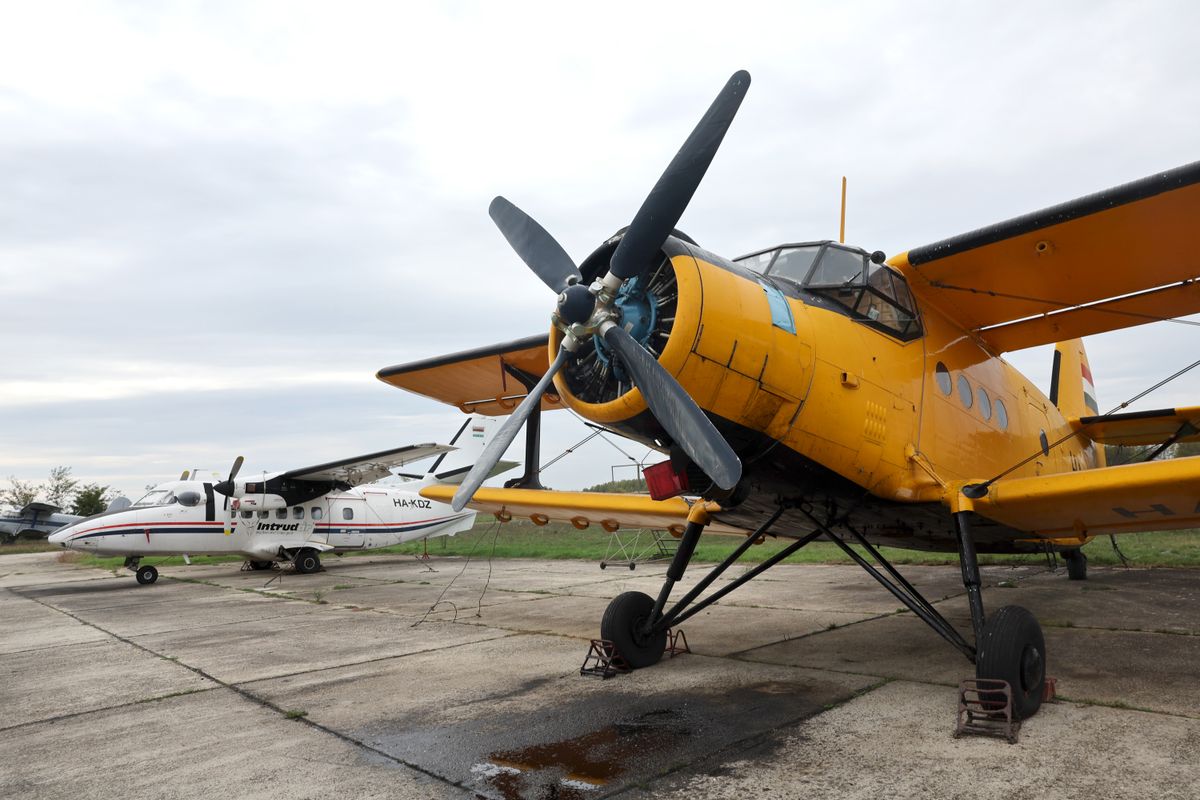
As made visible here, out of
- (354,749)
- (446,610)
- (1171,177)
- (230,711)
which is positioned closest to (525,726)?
(354,749)

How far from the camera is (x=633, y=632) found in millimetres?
6609

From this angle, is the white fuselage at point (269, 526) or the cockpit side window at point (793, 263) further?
the white fuselage at point (269, 526)

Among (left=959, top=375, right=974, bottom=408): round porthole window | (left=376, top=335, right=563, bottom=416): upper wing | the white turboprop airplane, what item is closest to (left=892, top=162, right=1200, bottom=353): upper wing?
(left=959, top=375, right=974, bottom=408): round porthole window

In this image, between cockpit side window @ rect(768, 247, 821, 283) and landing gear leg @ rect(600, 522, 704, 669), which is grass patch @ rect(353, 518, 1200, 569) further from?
cockpit side window @ rect(768, 247, 821, 283)

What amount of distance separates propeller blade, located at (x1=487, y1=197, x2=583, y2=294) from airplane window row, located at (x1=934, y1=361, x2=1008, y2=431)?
348cm

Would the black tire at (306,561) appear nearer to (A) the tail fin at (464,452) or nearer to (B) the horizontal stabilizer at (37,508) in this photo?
(A) the tail fin at (464,452)

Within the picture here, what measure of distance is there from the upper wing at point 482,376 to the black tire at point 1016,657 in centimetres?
497

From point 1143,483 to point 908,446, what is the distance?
1.50 meters

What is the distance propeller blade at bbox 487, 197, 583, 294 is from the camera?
15.7 ft

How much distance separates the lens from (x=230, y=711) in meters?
5.67

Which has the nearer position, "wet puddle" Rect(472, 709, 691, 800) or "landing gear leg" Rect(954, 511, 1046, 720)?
"wet puddle" Rect(472, 709, 691, 800)

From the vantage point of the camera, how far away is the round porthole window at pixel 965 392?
668 cm

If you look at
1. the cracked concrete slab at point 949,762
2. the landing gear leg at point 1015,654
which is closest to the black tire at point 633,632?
the cracked concrete slab at point 949,762

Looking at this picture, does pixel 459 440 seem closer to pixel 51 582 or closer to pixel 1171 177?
pixel 51 582
